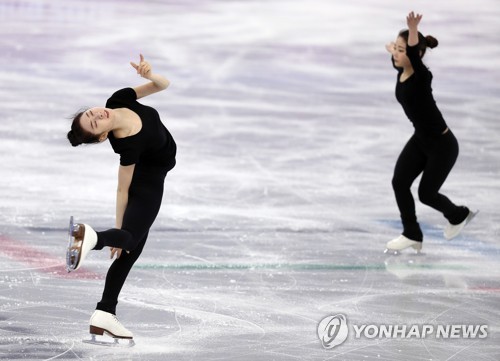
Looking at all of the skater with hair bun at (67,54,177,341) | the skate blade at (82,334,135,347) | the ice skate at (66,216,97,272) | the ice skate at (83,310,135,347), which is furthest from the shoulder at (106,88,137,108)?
the skate blade at (82,334,135,347)

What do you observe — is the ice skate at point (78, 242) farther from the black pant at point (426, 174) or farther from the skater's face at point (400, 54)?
the black pant at point (426, 174)

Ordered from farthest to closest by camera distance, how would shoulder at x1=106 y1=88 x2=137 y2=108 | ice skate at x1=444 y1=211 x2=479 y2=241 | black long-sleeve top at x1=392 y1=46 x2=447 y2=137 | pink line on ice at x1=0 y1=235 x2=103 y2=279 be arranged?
1. ice skate at x1=444 y1=211 x2=479 y2=241
2. black long-sleeve top at x1=392 y1=46 x2=447 y2=137
3. pink line on ice at x1=0 y1=235 x2=103 y2=279
4. shoulder at x1=106 y1=88 x2=137 y2=108

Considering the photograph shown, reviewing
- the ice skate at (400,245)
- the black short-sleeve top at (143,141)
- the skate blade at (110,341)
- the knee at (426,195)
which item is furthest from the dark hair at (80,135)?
the knee at (426,195)

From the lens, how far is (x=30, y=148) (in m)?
9.73

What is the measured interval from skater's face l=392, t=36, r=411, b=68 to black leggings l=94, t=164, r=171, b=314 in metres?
2.19

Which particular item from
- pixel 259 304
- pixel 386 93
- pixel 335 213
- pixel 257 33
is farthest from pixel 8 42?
pixel 259 304

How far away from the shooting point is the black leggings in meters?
5.47

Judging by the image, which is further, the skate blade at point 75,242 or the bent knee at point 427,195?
the bent knee at point 427,195

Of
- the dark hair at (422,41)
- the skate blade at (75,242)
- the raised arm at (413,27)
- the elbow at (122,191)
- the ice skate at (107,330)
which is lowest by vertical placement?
the ice skate at (107,330)

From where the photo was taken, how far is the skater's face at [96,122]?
5.27 m

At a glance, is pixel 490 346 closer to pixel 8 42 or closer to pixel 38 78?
pixel 38 78

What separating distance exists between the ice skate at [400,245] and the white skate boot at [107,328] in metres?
2.56

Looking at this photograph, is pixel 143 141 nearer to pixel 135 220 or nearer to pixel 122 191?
pixel 122 191

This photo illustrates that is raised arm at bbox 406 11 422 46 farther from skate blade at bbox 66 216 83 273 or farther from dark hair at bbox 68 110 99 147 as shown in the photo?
skate blade at bbox 66 216 83 273
